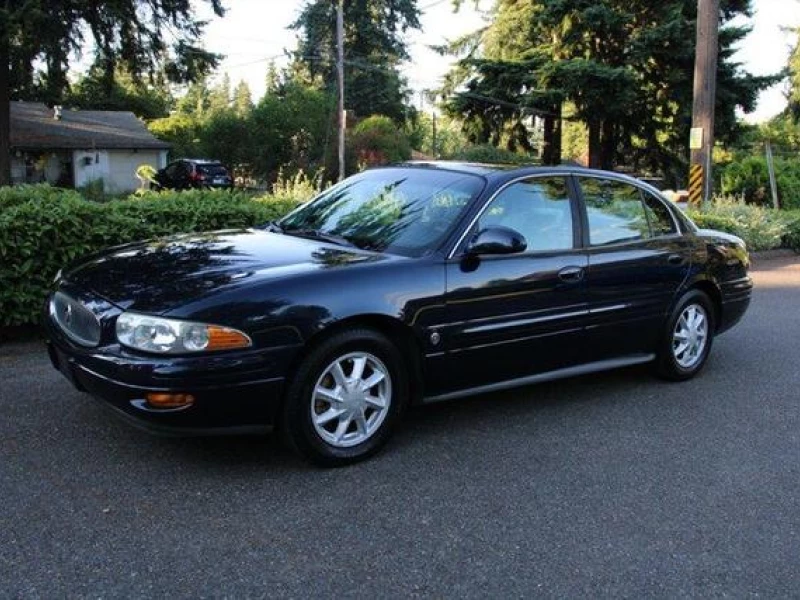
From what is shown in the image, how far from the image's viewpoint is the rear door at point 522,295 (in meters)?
4.43

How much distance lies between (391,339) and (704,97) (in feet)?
45.0

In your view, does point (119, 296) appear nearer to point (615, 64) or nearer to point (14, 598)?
point (14, 598)

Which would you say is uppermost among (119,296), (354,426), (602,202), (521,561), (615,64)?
(615,64)

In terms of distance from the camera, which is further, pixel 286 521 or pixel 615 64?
pixel 615 64

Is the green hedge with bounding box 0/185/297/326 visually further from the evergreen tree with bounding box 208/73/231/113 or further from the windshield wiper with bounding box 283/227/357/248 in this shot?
the evergreen tree with bounding box 208/73/231/113

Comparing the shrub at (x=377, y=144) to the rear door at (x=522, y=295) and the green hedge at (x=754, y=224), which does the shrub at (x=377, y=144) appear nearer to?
the green hedge at (x=754, y=224)

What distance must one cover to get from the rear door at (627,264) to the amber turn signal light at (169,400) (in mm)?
2599

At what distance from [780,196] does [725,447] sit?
1724 centimetres

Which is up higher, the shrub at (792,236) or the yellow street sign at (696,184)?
the yellow street sign at (696,184)

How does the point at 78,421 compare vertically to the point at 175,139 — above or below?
below

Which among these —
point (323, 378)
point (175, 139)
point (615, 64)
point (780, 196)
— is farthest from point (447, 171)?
point (175, 139)

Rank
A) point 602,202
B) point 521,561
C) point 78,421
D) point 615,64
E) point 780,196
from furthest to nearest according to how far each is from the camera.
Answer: point 615,64, point 780,196, point 602,202, point 78,421, point 521,561

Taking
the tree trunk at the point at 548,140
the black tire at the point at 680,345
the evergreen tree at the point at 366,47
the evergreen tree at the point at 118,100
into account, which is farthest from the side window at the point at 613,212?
the evergreen tree at the point at 366,47

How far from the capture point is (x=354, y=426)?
413 centimetres
